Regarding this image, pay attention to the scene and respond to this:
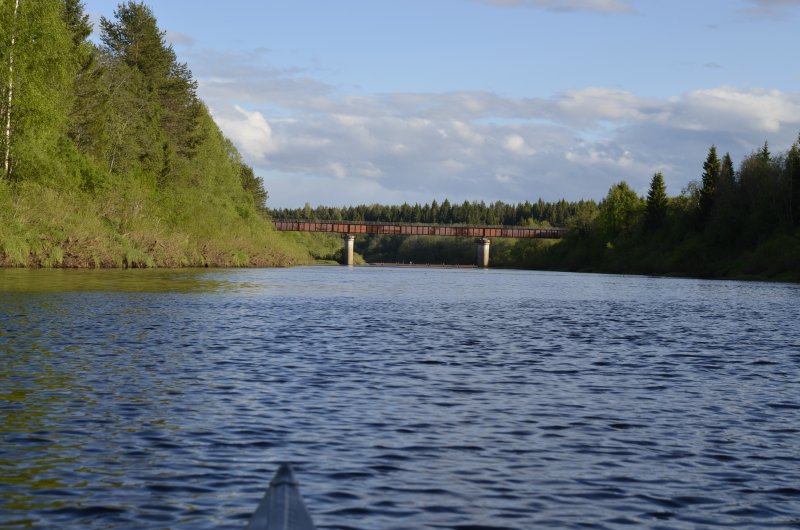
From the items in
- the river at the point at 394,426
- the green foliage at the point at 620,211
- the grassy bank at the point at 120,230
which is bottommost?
the river at the point at 394,426

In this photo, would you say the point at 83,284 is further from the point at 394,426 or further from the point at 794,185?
the point at 794,185

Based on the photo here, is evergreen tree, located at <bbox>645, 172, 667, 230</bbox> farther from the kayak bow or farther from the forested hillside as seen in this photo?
the kayak bow

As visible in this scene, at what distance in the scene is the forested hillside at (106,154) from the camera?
202 feet

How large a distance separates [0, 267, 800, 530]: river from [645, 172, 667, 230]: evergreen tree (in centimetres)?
12008

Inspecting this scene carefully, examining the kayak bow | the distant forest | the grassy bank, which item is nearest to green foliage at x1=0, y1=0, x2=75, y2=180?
the grassy bank

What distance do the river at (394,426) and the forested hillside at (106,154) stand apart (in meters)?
34.7

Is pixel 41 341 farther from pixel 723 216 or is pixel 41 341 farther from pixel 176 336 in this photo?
pixel 723 216

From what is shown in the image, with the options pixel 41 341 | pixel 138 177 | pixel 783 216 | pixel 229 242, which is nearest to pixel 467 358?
pixel 41 341

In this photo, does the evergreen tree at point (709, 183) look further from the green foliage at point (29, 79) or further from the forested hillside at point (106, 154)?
the green foliage at point (29, 79)

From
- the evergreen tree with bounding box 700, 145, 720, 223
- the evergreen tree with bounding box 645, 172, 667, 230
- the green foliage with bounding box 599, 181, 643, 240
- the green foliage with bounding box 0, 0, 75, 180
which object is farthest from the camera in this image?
the green foliage with bounding box 599, 181, 643, 240

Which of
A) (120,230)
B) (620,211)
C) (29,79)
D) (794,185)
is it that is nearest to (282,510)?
(29,79)

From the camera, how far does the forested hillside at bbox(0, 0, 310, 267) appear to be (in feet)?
202

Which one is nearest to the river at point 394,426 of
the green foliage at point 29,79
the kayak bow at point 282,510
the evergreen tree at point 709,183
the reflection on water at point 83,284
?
the kayak bow at point 282,510

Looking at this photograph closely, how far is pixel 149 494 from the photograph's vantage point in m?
10.1
